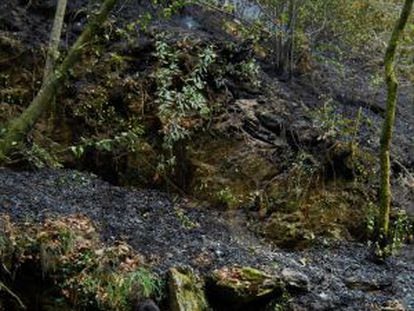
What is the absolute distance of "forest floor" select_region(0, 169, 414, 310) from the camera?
5984 mm

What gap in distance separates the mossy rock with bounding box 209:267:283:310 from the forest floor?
0.27 meters

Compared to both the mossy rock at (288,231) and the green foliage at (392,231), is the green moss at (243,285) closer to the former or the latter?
the mossy rock at (288,231)

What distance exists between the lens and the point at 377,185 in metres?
8.07

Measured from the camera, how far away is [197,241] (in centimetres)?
644

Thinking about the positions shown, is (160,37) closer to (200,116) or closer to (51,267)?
(200,116)

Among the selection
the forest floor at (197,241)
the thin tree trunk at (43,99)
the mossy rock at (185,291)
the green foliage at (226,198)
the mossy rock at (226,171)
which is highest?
the thin tree trunk at (43,99)

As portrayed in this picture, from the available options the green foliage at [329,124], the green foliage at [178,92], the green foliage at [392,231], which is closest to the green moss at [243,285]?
the green foliage at [392,231]

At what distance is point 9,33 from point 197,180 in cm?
330

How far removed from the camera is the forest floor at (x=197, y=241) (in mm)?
5984

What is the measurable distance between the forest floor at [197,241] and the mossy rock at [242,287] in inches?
10.7

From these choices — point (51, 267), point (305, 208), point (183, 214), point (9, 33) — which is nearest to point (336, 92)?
point (305, 208)

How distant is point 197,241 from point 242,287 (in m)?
1.06

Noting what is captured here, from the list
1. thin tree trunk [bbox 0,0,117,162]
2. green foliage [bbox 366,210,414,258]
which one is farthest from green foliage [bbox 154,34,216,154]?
thin tree trunk [bbox 0,0,117,162]

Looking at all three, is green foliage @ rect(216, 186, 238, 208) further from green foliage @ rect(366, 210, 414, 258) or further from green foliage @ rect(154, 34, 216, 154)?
green foliage @ rect(366, 210, 414, 258)
